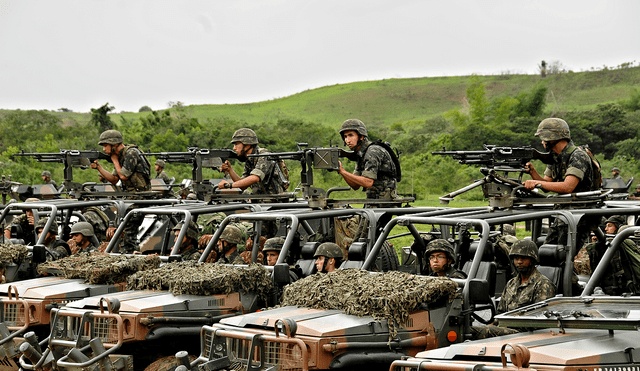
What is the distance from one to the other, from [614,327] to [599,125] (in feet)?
130

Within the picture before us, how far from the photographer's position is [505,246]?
8.45 metres

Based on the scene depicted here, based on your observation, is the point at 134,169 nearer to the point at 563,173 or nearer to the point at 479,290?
the point at 563,173

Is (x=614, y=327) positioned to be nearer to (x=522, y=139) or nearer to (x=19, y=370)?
(x=19, y=370)

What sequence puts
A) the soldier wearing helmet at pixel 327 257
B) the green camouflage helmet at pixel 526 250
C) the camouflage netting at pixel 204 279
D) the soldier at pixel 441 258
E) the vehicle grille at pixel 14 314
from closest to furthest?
the green camouflage helmet at pixel 526 250, the soldier at pixel 441 258, the camouflage netting at pixel 204 279, the soldier wearing helmet at pixel 327 257, the vehicle grille at pixel 14 314

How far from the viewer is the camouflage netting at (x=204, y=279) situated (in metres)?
7.51

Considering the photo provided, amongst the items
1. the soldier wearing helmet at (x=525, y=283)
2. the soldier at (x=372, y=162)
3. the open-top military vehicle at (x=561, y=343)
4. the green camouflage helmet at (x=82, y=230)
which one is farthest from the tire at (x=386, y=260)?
the green camouflage helmet at (x=82, y=230)

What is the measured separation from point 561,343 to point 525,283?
81.7 inches

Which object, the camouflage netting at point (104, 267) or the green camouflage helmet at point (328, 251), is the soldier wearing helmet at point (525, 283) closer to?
A: the green camouflage helmet at point (328, 251)

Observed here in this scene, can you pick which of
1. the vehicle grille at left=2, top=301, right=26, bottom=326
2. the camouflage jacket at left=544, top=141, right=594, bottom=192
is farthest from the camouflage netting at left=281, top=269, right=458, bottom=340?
the vehicle grille at left=2, top=301, right=26, bottom=326

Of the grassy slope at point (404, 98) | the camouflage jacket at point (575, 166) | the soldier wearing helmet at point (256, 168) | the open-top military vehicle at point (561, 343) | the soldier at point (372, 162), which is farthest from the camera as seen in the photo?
the grassy slope at point (404, 98)

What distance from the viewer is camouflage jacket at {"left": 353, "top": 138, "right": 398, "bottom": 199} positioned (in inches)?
378

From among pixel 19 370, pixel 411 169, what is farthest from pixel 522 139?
pixel 19 370

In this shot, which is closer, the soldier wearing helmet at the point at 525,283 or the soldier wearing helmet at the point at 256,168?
the soldier wearing helmet at the point at 525,283

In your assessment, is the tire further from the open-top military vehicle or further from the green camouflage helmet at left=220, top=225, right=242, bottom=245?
the open-top military vehicle
